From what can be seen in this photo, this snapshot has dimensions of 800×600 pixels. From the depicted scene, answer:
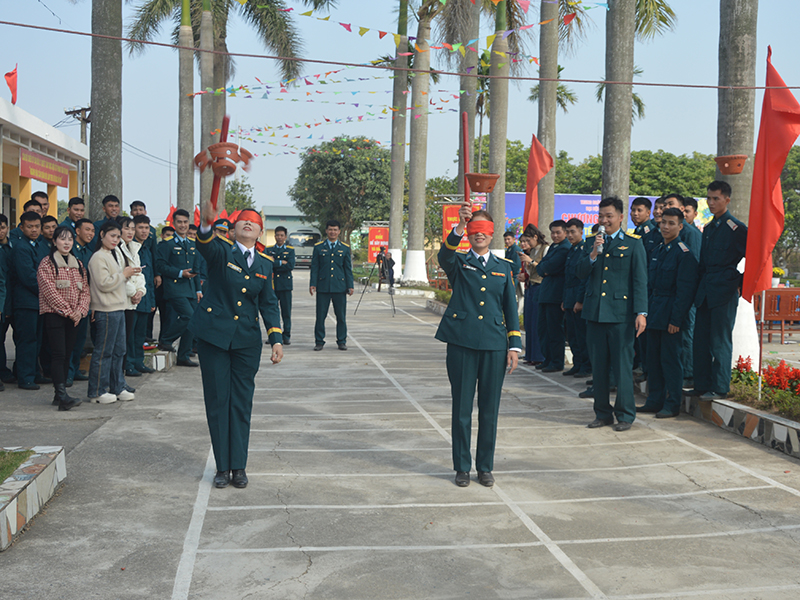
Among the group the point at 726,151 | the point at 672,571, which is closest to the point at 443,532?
the point at 672,571

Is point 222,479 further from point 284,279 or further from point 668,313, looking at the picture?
point 284,279

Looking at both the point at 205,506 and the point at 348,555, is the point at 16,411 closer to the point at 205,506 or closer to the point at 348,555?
the point at 205,506

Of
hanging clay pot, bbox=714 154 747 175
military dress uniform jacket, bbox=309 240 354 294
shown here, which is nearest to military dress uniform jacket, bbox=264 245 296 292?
military dress uniform jacket, bbox=309 240 354 294

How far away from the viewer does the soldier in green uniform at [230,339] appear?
5414 mm

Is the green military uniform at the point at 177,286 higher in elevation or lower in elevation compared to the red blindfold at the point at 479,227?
lower

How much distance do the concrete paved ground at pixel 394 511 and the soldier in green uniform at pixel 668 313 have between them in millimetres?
369

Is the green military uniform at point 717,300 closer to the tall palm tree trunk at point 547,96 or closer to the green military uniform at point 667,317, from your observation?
the green military uniform at point 667,317

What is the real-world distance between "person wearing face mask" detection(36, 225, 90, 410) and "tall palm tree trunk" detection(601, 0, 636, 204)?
6.81m

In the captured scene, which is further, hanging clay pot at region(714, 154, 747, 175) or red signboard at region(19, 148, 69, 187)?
red signboard at region(19, 148, 69, 187)

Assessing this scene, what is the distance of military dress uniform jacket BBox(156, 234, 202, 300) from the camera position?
1022cm

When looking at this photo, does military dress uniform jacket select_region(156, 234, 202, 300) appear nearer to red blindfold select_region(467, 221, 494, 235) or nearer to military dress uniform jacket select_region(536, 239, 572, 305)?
military dress uniform jacket select_region(536, 239, 572, 305)

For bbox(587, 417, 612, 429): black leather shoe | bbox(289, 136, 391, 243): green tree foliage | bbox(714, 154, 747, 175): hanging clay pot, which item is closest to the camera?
bbox(587, 417, 612, 429): black leather shoe

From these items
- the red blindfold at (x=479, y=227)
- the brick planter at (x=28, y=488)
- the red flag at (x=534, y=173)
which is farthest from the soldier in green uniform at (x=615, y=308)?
the red flag at (x=534, y=173)

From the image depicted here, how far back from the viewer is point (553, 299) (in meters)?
10.4
